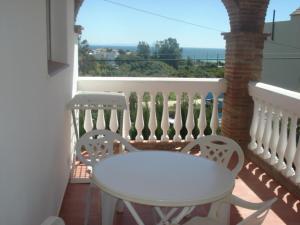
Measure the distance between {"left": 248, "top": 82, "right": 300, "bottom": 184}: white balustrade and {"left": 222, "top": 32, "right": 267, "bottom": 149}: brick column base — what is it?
161 millimetres

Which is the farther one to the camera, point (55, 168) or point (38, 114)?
point (55, 168)

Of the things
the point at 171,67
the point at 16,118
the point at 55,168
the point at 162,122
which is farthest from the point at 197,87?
the point at 171,67

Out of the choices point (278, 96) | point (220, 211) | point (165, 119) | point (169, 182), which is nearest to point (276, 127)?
point (278, 96)

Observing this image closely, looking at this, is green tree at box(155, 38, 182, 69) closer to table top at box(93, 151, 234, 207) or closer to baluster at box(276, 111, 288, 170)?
baluster at box(276, 111, 288, 170)

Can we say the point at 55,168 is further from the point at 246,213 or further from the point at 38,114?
the point at 246,213

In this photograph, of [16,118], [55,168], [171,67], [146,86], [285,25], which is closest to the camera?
[16,118]

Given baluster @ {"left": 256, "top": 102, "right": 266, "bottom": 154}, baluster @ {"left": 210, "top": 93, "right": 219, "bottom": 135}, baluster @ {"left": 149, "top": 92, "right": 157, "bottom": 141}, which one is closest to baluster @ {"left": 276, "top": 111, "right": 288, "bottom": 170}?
baluster @ {"left": 256, "top": 102, "right": 266, "bottom": 154}

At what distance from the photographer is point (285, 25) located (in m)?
19.5

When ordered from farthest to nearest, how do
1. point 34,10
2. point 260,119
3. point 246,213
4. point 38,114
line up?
point 260,119 < point 246,213 < point 38,114 < point 34,10

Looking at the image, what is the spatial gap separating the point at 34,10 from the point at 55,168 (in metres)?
1.37

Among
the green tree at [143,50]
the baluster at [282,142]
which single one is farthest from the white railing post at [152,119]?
the green tree at [143,50]

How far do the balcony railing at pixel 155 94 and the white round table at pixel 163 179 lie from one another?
8.21 feet

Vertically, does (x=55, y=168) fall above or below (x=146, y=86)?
below

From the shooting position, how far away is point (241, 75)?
17.1ft
